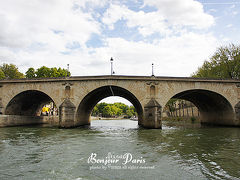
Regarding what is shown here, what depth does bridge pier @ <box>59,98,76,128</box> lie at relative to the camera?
26109 mm

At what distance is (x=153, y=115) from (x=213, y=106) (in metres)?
14.4

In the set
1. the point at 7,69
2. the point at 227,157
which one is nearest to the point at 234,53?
the point at 227,157

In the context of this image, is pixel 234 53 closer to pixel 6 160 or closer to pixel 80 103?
pixel 80 103

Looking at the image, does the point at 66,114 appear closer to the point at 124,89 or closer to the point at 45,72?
the point at 124,89

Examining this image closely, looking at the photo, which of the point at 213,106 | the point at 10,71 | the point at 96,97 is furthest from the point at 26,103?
the point at 213,106

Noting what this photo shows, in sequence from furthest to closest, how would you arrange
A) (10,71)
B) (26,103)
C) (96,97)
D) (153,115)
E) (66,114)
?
1. (10,71)
2. (96,97)
3. (26,103)
4. (66,114)
5. (153,115)

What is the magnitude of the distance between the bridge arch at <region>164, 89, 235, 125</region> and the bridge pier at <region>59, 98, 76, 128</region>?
1604cm

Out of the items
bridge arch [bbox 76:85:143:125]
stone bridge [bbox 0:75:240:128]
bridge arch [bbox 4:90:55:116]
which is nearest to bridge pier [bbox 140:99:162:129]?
stone bridge [bbox 0:75:240:128]

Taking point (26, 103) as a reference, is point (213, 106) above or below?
below

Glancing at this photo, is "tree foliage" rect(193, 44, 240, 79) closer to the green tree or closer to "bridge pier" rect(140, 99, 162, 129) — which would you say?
"bridge pier" rect(140, 99, 162, 129)

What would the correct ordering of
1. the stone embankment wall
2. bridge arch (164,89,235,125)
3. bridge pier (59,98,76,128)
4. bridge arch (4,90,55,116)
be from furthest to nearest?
bridge arch (4,90,55,116) < bridge arch (164,89,235,125) < the stone embankment wall < bridge pier (59,98,76,128)

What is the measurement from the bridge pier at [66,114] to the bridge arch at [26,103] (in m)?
6.22

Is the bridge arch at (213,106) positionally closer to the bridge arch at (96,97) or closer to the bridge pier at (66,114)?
the bridge arch at (96,97)

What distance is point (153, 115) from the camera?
25.2 metres
